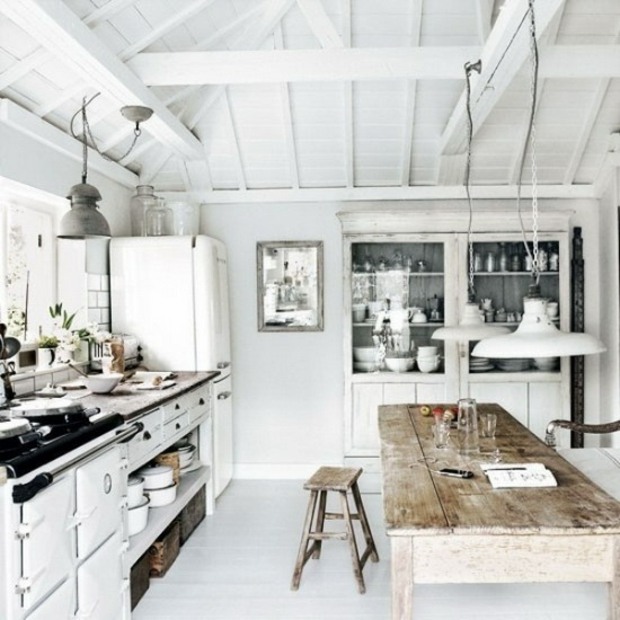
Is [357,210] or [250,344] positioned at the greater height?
[357,210]

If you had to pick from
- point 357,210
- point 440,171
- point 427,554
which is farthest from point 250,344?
point 427,554

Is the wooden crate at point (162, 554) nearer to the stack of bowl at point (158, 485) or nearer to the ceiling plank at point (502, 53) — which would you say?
the stack of bowl at point (158, 485)

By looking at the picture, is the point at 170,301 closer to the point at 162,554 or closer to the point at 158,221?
the point at 158,221

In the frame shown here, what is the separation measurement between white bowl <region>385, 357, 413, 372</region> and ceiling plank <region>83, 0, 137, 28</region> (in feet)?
11.0

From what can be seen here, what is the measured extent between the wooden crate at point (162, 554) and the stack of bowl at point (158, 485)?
0.60 ft

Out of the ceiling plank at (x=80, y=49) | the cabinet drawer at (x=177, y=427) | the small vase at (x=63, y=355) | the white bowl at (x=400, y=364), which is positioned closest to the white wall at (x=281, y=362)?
the white bowl at (x=400, y=364)

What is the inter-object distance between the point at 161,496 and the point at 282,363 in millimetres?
2146

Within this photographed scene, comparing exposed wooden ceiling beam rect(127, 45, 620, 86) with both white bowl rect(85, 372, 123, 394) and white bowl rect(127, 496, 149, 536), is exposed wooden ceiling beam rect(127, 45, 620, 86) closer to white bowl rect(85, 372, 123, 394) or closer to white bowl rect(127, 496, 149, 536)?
white bowl rect(85, 372, 123, 394)

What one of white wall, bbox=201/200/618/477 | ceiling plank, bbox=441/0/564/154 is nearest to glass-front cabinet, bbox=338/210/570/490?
white wall, bbox=201/200/618/477

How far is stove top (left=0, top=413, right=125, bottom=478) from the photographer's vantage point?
2.04 metres

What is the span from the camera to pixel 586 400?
5500 mm

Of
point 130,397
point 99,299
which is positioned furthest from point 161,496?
point 99,299

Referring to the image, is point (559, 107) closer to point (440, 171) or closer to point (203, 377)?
point (440, 171)

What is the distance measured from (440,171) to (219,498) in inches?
125
